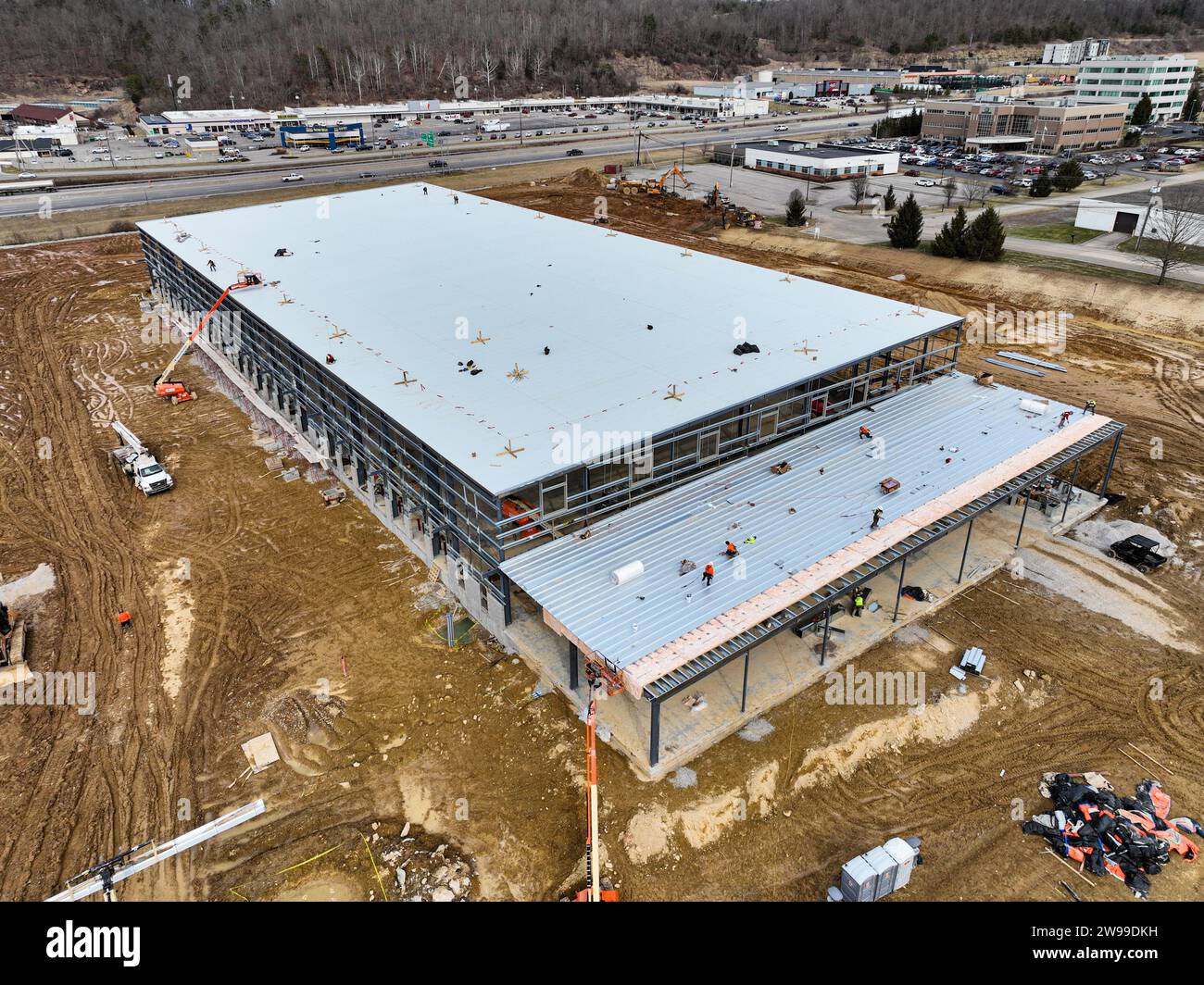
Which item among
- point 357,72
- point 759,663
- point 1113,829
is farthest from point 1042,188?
point 357,72

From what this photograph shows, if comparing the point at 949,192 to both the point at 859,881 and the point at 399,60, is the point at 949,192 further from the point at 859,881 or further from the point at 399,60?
the point at 399,60

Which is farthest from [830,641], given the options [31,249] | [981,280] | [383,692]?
[31,249]

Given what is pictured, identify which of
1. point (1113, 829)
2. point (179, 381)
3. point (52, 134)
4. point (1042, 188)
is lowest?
point (1113, 829)

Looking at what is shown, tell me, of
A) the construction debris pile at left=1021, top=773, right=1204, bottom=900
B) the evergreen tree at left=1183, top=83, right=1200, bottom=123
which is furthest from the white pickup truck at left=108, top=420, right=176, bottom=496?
the evergreen tree at left=1183, top=83, right=1200, bottom=123

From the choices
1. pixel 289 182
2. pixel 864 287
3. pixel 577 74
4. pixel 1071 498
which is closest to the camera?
pixel 1071 498

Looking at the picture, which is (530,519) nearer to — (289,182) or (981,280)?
(981,280)

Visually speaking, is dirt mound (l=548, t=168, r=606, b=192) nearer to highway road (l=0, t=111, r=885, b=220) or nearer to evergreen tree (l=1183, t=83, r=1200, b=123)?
highway road (l=0, t=111, r=885, b=220)

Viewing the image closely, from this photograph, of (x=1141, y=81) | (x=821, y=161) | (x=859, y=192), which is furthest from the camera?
(x=1141, y=81)
